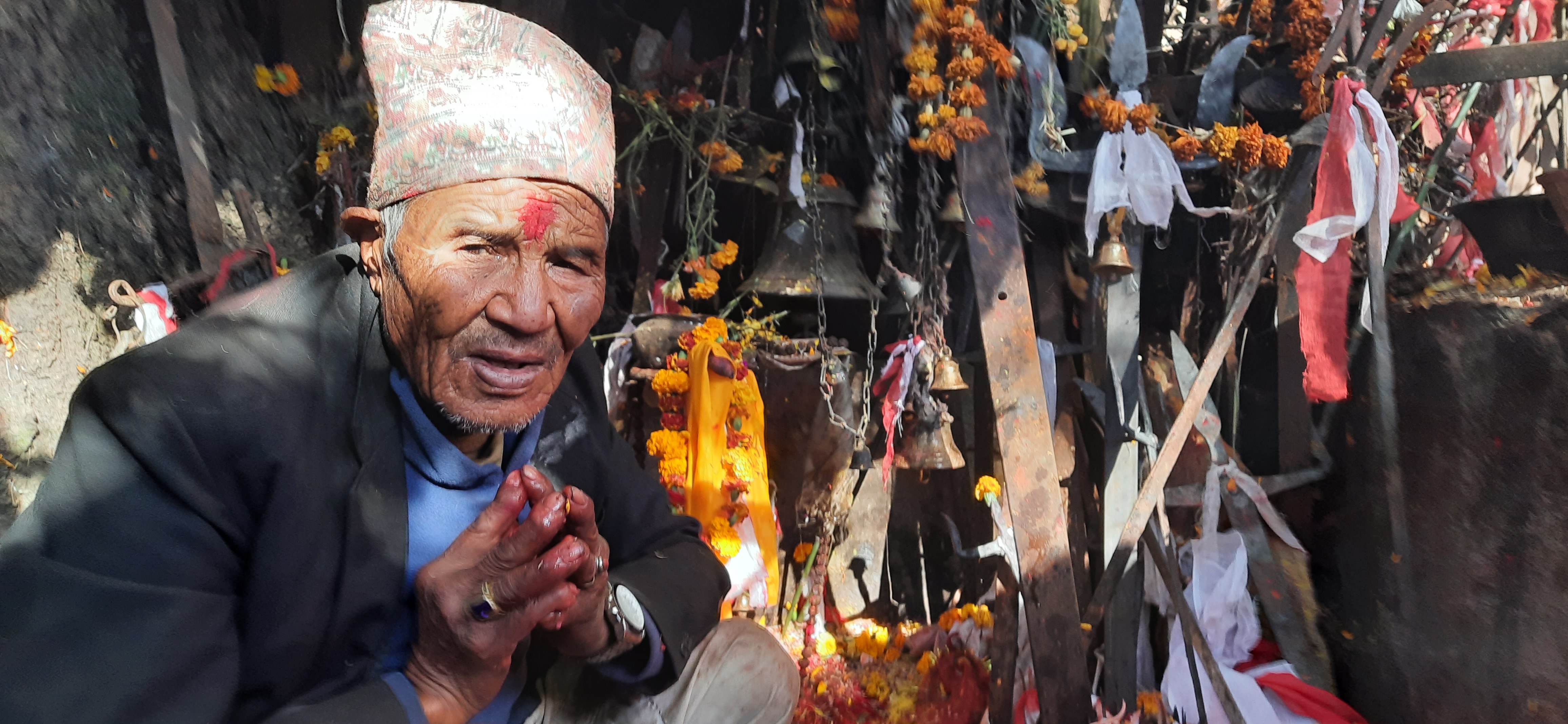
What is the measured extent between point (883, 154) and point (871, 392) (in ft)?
3.34

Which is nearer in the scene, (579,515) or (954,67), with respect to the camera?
(579,515)

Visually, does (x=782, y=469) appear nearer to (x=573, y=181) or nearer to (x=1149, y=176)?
(x=1149, y=176)

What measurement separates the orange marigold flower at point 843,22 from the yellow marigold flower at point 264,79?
6.47 feet

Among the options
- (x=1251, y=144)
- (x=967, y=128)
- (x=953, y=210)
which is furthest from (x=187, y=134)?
(x=1251, y=144)

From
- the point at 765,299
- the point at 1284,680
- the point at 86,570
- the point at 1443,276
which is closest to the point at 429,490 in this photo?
the point at 86,570

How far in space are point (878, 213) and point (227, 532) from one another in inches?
100

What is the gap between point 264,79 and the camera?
8.57 feet

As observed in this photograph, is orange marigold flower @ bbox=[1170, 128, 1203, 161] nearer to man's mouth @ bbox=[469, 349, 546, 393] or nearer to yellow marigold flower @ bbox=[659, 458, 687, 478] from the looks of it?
yellow marigold flower @ bbox=[659, 458, 687, 478]

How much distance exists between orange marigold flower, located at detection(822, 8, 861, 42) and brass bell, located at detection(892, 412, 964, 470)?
4.93 feet

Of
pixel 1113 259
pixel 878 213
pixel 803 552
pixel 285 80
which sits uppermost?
pixel 285 80

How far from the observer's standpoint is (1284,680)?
8.55 feet

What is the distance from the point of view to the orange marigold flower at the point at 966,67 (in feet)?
8.28

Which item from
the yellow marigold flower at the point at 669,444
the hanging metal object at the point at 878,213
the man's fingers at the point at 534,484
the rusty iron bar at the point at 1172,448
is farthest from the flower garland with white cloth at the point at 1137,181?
the man's fingers at the point at 534,484

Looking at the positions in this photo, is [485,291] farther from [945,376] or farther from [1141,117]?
[1141,117]
